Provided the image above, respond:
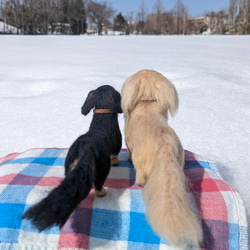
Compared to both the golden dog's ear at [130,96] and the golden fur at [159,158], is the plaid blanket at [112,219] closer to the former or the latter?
the golden fur at [159,158]

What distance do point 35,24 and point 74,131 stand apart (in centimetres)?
2457

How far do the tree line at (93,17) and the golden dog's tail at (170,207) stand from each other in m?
23.3

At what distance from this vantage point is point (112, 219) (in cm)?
107

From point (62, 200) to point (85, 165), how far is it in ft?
0.49

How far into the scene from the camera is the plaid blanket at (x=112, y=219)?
1.02 m

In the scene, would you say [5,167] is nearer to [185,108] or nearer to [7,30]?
[185,108]

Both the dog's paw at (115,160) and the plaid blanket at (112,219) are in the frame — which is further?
the dog's paw at (115,160)

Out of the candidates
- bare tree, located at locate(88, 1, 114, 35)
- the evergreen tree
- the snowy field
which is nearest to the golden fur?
the snowy field

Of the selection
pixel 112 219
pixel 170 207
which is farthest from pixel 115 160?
pixel 170 207

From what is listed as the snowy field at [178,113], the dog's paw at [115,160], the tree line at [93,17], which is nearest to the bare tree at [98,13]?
the tree line at [93,17]

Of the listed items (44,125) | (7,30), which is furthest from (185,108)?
(7,30)

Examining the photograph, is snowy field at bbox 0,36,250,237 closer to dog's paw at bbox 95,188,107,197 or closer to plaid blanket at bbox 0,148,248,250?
plaid blanket at bbox 0,148,248,250

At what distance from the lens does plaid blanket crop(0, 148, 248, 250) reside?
1020 mm

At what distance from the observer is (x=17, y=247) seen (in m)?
1.02
